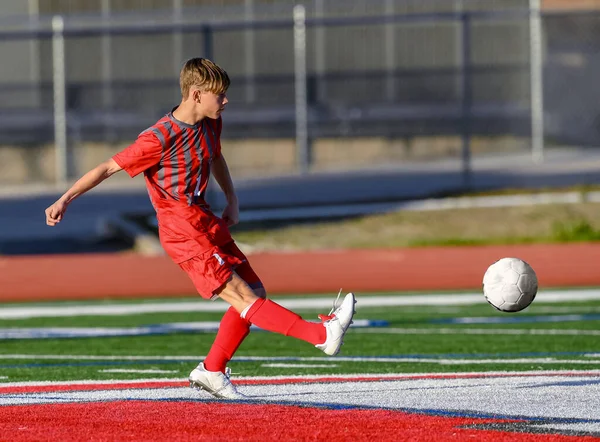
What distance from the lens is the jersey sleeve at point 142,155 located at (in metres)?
6.59

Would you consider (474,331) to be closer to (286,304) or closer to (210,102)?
(286,304)

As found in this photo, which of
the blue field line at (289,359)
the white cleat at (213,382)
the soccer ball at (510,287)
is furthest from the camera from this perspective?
the blue field line at (289,359)

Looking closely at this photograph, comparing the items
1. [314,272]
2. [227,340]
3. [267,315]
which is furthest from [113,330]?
[267,315]

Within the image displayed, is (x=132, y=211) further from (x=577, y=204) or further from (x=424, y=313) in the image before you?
(x=424, y=313)

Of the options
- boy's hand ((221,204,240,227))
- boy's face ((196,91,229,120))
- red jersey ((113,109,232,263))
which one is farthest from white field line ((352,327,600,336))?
boy's face ((196,91,229,120))

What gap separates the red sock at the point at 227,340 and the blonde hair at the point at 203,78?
1.17 meters

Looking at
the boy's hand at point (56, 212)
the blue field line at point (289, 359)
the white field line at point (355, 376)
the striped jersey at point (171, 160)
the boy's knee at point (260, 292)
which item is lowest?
the blue field line at point (289, 359)

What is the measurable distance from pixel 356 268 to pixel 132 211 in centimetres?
704

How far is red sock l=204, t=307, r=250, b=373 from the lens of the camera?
6824 mm

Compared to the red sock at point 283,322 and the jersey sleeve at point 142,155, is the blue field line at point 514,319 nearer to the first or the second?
the red sock at point 283,322

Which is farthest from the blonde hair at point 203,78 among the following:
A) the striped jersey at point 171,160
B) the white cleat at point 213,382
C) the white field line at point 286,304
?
the white field line at point 286,304

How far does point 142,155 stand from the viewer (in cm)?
662

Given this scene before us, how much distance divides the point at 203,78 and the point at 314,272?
357 inches

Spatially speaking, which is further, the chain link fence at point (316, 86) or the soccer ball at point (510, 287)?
the chain link fence at point (316, 86)
